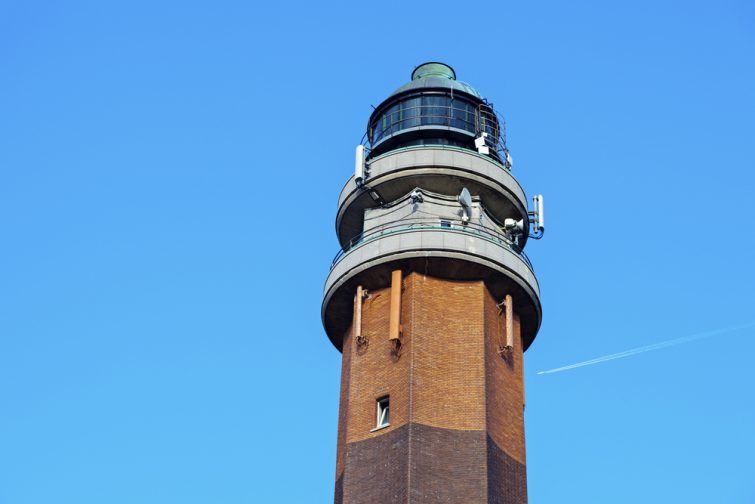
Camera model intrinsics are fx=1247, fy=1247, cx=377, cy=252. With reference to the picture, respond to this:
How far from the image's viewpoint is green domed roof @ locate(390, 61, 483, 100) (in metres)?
59.3

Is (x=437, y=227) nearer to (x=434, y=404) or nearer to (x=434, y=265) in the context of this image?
(x=434, y=265)

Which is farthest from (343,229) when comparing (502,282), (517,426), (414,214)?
(517,426)

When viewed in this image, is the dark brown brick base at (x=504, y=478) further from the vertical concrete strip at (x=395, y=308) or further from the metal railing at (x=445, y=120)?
the metal railing at (x=445, y=120)

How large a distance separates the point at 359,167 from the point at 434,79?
25.1 ft

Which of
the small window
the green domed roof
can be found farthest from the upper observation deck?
the small window

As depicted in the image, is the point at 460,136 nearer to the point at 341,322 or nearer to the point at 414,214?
the point at 414,214

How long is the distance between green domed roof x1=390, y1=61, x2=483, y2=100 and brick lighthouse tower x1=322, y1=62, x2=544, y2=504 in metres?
0.14

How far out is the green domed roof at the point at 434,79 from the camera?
59.3 m

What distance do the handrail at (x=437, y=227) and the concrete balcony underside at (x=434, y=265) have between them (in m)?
0.19

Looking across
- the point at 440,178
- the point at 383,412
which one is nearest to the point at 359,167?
the point at 440,178

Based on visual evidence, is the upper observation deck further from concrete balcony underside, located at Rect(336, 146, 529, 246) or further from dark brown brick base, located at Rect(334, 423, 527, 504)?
dark brown brick base, located at Rect(334, 423, 527, 504)

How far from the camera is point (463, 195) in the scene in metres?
53.1

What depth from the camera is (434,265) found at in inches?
2035

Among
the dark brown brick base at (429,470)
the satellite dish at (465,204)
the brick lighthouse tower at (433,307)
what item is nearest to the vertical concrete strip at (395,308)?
the brick lighthouse tower at (433,307)
